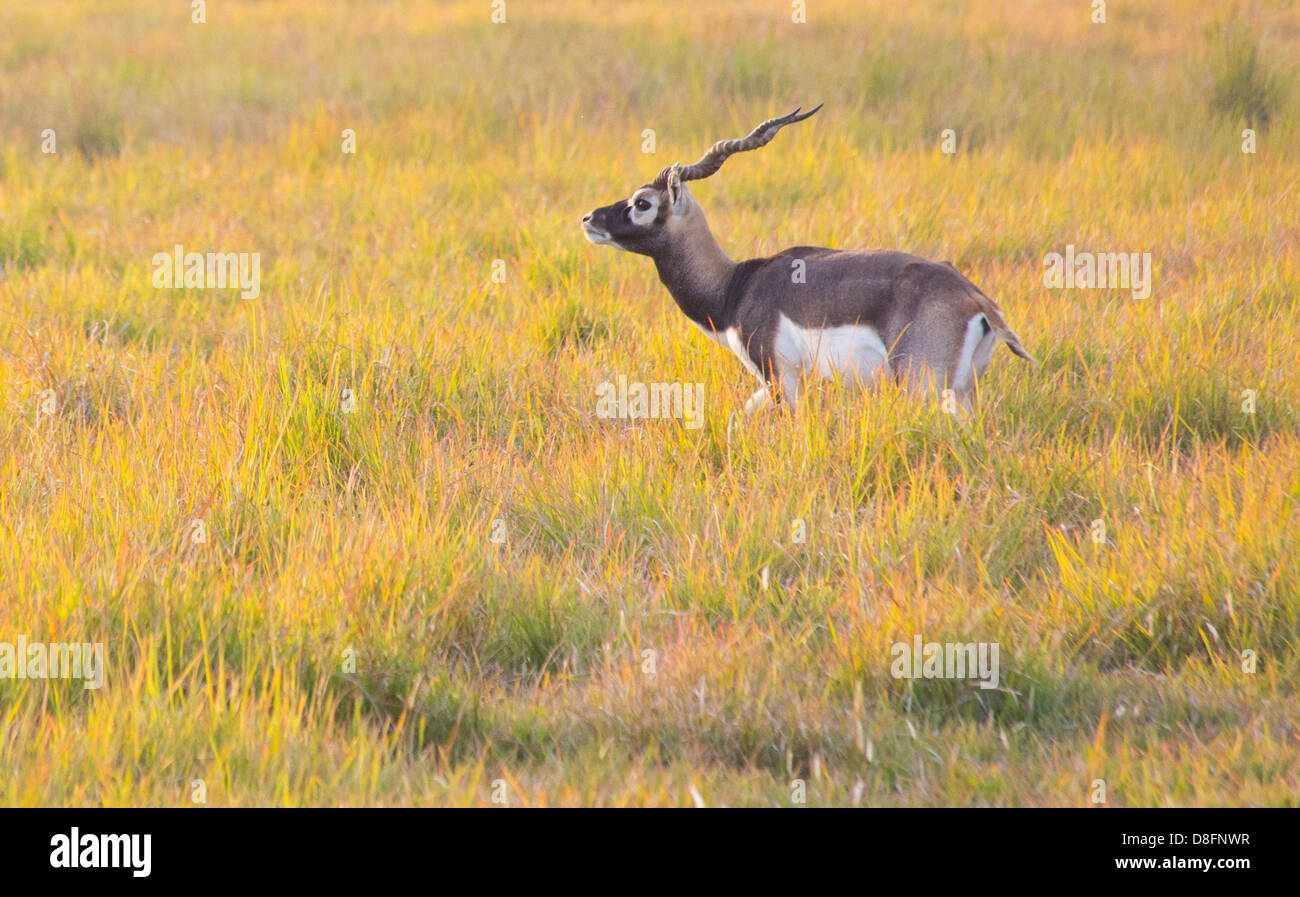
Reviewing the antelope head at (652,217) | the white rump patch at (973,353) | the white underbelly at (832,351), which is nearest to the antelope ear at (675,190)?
the antelope head at (652,217)

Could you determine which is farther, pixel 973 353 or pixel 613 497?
pixel 973 353

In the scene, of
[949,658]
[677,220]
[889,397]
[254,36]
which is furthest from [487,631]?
[254,36]

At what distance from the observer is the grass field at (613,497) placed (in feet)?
8.85

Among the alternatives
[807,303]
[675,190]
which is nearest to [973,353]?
[807,303]

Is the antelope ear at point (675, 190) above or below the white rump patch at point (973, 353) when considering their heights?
above

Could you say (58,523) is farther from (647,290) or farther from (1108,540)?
(647,290)

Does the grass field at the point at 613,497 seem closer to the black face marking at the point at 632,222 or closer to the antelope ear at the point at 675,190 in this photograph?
the black face marking at the point at 632,222

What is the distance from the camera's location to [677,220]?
4984mm

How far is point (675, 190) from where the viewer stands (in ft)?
16.1

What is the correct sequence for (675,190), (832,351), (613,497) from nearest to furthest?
(613,497)
(832,351)
(675,190)

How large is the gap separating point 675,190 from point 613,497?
162cm

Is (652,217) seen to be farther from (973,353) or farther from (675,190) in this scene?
(973,353)

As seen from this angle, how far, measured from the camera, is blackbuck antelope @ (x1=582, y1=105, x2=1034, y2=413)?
4277mm

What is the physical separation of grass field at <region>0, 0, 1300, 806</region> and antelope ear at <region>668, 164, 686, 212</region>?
1.90 feet
